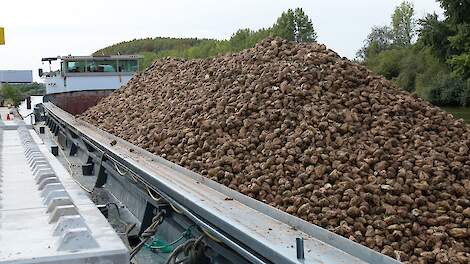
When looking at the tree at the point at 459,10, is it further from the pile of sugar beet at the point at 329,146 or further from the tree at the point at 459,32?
the pile of sugar beet at the point at 329,146

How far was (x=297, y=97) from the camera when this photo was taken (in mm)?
4043

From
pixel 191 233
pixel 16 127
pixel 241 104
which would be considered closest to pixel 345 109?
pixel 241 104

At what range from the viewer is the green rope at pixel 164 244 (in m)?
2.82

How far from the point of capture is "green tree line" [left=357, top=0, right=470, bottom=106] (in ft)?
60.3

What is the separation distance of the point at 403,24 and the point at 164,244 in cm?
4451

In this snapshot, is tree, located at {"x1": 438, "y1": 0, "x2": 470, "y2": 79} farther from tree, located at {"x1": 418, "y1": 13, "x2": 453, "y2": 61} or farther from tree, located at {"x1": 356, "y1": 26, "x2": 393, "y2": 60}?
tree, located at {"x1": 356, "y1": 26, "x2": 393, "y2": 60}

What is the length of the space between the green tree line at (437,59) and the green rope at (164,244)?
1586 centimetres

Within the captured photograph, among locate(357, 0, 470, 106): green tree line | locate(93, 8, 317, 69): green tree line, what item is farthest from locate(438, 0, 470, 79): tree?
locate(93, 8, 317, 69): green tree line

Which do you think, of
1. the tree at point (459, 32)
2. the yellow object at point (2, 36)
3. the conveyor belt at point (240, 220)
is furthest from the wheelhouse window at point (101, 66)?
the tree at point (459, 32)

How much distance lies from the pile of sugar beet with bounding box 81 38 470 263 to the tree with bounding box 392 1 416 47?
41271 millimetres

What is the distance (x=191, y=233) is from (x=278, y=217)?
0.61 m

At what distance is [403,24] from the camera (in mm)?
44781

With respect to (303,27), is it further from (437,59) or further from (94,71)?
(94,71)

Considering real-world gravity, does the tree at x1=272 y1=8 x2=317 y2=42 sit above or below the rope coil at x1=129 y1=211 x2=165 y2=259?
above
